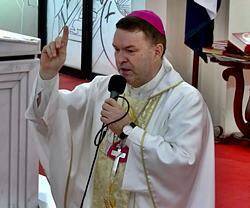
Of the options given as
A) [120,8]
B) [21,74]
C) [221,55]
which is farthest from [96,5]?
[21,74]

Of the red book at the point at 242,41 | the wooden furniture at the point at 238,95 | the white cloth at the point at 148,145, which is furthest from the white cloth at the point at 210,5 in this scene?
the white cloth at the point at 148,145

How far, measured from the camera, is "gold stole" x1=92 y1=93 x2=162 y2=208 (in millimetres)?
1940

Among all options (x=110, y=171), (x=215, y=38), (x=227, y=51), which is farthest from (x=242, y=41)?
(x=110, y=171)

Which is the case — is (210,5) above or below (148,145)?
above

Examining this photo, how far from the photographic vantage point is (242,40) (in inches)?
173

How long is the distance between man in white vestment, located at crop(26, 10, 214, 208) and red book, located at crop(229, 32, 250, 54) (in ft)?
8.09

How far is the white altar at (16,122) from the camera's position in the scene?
89.4 inches

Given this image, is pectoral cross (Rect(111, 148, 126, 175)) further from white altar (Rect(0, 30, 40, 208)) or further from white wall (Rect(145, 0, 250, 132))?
white wall (Rect(145, 0, 250, 132))

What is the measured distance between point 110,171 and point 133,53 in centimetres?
44

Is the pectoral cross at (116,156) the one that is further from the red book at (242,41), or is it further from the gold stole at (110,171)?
the red book at (242,41)

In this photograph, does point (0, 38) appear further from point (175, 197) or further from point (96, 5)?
point (96, 5)

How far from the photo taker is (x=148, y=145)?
1.77 m

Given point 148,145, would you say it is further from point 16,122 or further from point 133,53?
point 16,122

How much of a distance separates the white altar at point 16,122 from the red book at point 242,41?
232 cm
